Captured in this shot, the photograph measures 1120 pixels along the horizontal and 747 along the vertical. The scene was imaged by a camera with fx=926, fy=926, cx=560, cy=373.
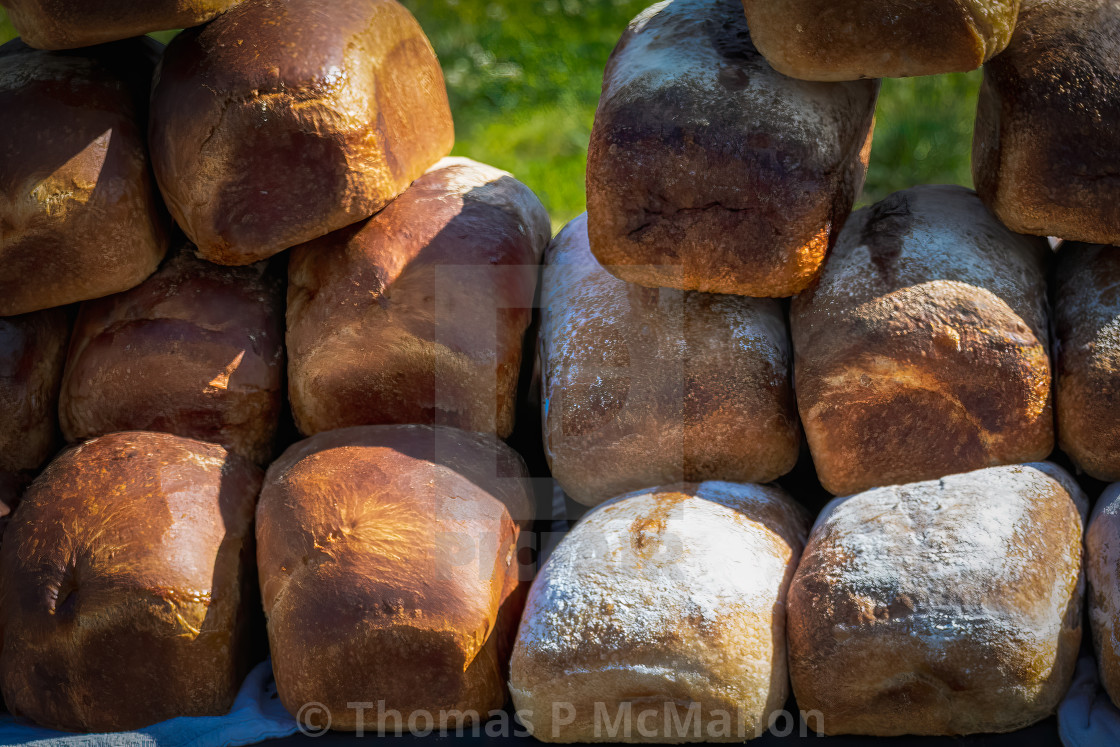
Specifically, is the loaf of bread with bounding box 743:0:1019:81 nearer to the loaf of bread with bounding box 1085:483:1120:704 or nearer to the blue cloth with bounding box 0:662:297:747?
the loaf of bread with bounding box 1085:483:1120:704

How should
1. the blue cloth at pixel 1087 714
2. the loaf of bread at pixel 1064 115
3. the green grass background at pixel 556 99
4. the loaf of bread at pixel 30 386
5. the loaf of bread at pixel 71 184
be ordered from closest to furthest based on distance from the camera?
the blue cloth at pixel 1087 714
the loaf of bread at pixel 1064 115
the loaf of bread at pixel 71 184
the loaf of bread at pixel 30 386
the green grass background at pixel 556 99

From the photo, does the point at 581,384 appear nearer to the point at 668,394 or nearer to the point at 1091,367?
the point at 668,394

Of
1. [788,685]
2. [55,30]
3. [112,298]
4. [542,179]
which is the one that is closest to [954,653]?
[788,685]

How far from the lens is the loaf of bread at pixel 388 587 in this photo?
150cm

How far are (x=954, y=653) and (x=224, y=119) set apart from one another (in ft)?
4.79

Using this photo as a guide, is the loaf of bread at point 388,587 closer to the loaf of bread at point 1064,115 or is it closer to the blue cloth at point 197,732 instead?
the blue cloth at point 197,732

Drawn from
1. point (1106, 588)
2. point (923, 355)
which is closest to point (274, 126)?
point (923, 355)

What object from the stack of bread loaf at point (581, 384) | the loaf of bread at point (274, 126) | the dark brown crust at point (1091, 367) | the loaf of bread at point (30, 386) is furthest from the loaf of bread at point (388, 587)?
the dark brown crust at point (1091, 367)

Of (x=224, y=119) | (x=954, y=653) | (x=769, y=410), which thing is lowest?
(x=954, y=653)

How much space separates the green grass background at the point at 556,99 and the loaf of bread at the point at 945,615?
3.02 metres

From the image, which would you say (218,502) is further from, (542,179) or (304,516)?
(542,179)

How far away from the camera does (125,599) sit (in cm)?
155

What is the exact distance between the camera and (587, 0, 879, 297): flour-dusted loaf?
151 cm

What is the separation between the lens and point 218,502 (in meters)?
1.69
